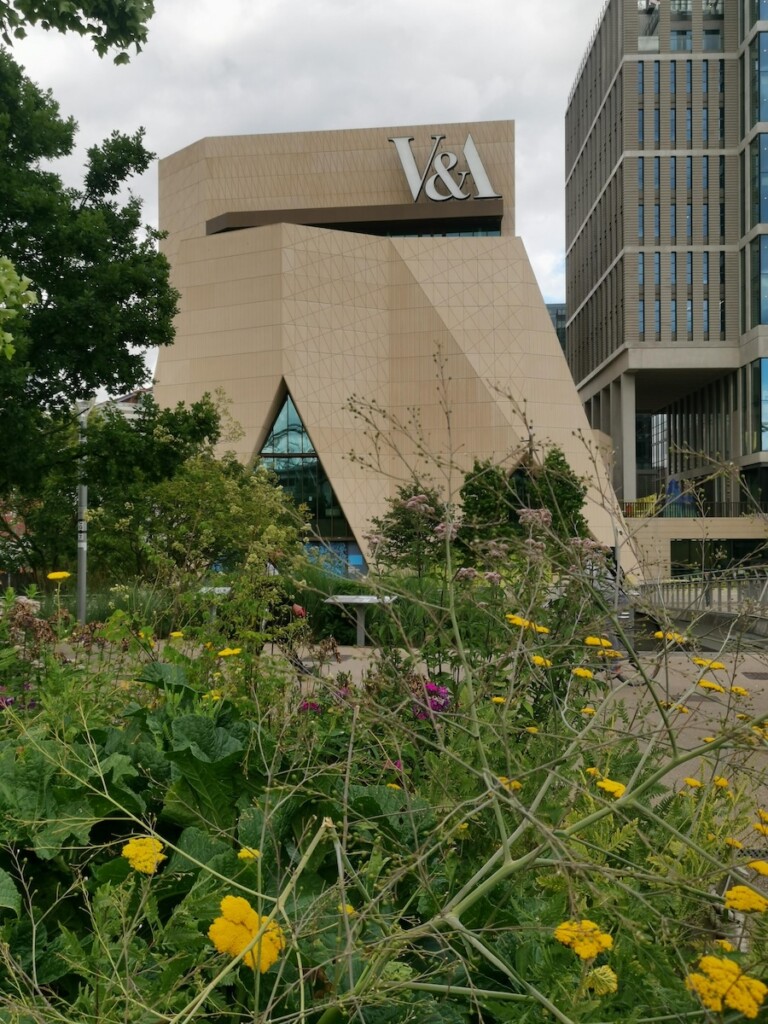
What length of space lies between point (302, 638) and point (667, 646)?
82.2 inches

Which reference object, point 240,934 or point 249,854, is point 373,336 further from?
point 240,934

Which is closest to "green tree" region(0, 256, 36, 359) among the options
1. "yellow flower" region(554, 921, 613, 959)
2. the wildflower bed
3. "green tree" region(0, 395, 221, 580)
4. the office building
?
→ the wildflower bed

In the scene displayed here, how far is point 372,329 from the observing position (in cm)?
4269

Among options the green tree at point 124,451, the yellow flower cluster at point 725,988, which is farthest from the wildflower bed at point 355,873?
the green tree at point 124,451

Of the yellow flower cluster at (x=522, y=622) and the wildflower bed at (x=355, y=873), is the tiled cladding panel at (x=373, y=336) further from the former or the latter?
the wildflower bed at (x=355, y=873)

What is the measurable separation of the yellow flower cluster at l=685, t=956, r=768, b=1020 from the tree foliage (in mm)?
7730

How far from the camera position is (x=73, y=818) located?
1565 millimetres

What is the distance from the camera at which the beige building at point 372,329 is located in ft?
135

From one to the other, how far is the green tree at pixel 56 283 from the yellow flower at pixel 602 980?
46.6ft

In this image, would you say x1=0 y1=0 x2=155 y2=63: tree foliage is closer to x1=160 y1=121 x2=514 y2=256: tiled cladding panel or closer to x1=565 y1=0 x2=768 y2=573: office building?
x1=160 y1=121 x2=514 y2=256: tiled cladding panel

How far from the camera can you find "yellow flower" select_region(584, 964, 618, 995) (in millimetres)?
1192

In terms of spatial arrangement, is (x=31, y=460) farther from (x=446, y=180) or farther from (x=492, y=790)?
(x=446, y=180)

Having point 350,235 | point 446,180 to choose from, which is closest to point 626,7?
point 446,180

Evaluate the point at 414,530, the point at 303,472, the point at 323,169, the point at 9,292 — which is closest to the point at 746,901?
the point at 414,530
